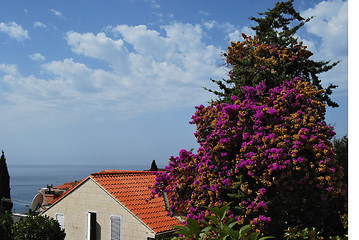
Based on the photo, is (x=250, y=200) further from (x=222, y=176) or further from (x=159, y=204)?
(x=159, y=204)

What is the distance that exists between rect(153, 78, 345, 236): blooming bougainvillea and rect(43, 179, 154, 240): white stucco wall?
4.23 metres

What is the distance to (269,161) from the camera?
530 inches

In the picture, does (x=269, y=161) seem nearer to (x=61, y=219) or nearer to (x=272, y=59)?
(x=272, y=59)

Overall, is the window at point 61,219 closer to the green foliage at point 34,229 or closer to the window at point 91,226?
the window at point 91,226

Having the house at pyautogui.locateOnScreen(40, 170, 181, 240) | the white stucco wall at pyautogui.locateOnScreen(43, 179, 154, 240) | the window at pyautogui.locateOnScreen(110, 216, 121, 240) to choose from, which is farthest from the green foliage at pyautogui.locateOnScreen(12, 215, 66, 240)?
the window at pyautogui.locateOnScreen(110, 216, 121, 240)

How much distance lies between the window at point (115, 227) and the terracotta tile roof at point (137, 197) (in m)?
1.02

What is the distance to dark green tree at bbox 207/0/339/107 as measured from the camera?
1664 centimetres

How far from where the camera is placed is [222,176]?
14.7 meters

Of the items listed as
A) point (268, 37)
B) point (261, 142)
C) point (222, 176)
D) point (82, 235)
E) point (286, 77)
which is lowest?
point (82, 235)

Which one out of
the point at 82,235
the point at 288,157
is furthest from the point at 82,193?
the point at 288,157

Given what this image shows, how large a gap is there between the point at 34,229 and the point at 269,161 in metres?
13.1

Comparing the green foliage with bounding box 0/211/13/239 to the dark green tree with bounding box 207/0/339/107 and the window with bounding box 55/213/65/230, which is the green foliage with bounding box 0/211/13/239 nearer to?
the window with bounding box 55/213/65/230

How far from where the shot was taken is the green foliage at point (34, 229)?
18547 mm

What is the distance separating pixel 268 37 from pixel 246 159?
26.7ft
